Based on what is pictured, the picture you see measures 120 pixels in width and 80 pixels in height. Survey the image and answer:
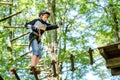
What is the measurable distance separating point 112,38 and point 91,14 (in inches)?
98.6

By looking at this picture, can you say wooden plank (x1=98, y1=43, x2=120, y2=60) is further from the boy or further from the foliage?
the foliage

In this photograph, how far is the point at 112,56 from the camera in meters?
7.48

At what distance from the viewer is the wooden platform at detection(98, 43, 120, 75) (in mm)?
6898

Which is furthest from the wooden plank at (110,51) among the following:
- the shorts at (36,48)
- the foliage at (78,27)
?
the foliage at (78,27)

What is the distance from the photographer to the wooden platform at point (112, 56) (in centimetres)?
690

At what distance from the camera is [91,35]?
19297mm

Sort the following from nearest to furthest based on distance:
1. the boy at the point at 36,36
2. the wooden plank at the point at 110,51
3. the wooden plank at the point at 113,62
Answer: the boy at the point at 36,36, the wooden plank at the point at 110,51, the wooden plank at the point at 113,62

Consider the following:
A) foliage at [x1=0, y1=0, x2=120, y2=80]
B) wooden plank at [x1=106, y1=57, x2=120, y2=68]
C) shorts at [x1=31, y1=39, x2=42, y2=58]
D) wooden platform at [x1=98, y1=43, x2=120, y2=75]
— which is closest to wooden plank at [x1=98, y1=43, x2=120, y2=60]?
wooden platform at [x1=98, y1=43, x2=120, y2=75]

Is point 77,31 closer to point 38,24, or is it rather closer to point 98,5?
point 98,5

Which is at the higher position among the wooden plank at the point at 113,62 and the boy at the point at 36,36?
the boy at the point at 36,36

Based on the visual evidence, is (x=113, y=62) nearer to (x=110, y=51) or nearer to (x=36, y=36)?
(x=110, y=51)

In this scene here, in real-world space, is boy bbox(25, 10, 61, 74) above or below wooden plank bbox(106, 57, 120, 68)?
above

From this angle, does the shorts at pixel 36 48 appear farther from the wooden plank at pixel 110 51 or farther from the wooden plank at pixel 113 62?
the wooden plank at pixel 113 62

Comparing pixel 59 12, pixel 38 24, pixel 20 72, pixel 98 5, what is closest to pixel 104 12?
pixel 98 5
